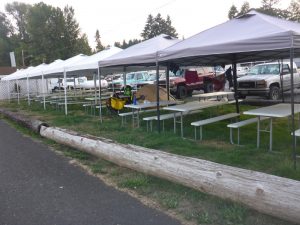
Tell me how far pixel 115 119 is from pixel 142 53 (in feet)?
11.2

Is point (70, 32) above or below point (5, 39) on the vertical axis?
below

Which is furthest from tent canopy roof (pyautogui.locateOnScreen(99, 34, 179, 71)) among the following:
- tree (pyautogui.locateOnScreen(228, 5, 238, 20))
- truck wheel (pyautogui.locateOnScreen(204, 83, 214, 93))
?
tree (pyautogui.locateOnScreen(228, 5, 238, 20))

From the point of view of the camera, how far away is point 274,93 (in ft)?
50.4

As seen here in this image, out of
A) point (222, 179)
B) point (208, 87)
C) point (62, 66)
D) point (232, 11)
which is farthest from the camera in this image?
point (232, 11)

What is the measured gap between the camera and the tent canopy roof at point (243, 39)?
5.32 metres

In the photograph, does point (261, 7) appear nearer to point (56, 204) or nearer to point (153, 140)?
point (153, 140)

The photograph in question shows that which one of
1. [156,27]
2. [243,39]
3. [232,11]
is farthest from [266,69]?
[156,27]

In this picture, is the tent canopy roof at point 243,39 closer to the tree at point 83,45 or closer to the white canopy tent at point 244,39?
the white canopy tent at point 244,39

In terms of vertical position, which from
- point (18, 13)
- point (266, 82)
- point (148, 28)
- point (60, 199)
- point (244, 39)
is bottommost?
point (60, 199)

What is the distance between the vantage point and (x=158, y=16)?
287 ft

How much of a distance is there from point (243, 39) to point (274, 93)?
10256mm

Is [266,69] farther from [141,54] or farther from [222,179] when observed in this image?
[222,179]

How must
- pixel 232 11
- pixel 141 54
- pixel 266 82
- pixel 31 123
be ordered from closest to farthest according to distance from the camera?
pixel 141 54 < pixel 31 123 < pixel 266 82 < pixel 232 11

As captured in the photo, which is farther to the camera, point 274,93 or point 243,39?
point 274,93
